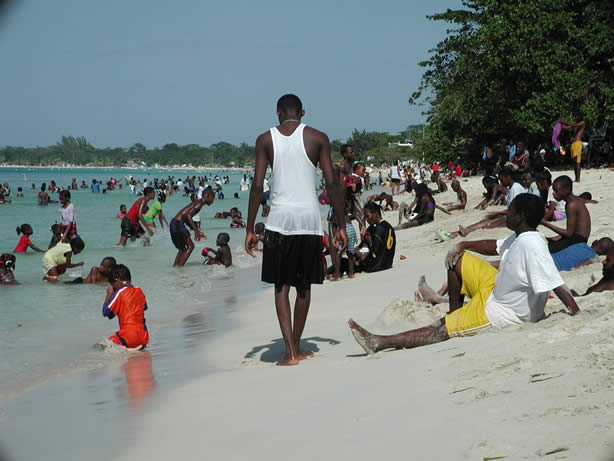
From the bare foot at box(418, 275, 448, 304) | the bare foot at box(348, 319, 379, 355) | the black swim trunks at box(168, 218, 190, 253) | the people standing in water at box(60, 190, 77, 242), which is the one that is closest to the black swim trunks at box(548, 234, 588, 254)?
the bare foot at box(418, 275, 448, 304)

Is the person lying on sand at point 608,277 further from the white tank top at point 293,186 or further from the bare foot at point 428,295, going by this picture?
the white tank top at point 293,186

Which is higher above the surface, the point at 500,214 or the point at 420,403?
the point at 500,214

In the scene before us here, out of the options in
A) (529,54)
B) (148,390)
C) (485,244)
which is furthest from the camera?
(529,54)

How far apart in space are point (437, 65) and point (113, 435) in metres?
25.7

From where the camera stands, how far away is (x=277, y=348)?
5422mm

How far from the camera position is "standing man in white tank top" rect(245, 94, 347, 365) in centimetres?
432

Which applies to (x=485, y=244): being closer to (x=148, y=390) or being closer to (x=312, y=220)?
(x=312, y=220)

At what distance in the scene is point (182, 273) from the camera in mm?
11938

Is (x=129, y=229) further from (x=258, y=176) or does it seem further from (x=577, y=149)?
(x=258, y=176)

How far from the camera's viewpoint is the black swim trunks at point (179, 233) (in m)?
12.3

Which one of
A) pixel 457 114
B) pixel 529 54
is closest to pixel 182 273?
pixel 529 54

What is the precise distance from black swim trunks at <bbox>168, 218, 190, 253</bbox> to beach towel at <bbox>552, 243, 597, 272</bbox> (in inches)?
296

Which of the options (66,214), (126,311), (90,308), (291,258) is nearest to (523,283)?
(291,258)

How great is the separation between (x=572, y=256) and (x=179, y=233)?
7731mm
